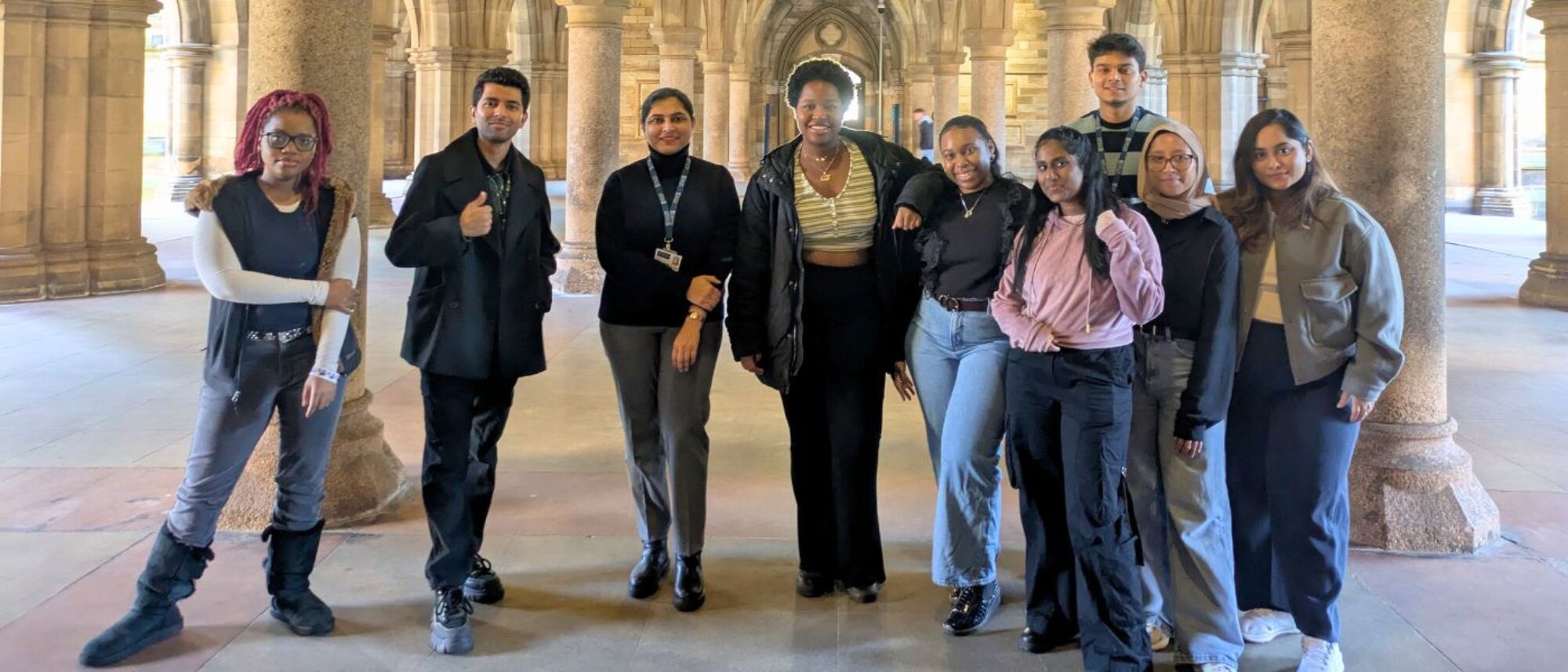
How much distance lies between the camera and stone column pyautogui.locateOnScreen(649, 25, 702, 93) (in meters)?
19.0

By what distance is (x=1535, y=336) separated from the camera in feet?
32.0

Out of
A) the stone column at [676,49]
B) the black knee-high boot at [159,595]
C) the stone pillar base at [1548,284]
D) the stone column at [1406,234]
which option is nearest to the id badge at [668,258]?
the black knee-high boot at [159,595]

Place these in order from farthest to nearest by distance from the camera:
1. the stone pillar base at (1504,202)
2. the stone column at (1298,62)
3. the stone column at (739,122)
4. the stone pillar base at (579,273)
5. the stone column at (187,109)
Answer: the stone column at (739,122) < the stone pillar base at (1504,202) < the stone column at (187,109) < the stone column at (1298,62) < the stone pillar base at (579,273)

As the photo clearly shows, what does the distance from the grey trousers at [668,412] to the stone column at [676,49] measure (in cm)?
1566

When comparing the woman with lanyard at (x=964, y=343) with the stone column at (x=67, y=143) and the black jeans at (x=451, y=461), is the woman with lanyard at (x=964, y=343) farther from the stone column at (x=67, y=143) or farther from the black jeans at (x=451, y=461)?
the stone column at (x=67, y=143)

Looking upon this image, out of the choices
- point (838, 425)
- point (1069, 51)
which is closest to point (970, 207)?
point (838, 425)

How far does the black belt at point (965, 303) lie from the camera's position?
356 centimetres

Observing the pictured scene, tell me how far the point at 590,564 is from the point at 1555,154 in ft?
39.0

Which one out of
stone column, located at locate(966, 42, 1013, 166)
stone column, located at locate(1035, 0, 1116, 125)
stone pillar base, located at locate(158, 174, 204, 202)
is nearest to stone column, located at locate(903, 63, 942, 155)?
stone column, located at locate(966, 42, 1013, 166)

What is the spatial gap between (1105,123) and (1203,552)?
1395 mm

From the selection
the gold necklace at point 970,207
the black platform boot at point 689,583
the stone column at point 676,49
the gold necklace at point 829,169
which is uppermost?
the stone column at point 676,49

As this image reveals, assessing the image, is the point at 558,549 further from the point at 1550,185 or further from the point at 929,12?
the point at 929,12

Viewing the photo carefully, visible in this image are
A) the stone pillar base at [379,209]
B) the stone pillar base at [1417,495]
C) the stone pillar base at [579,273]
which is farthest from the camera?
the stone pillar base at [379,209]

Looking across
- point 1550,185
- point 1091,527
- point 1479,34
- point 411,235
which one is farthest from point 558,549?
point 1479,34
